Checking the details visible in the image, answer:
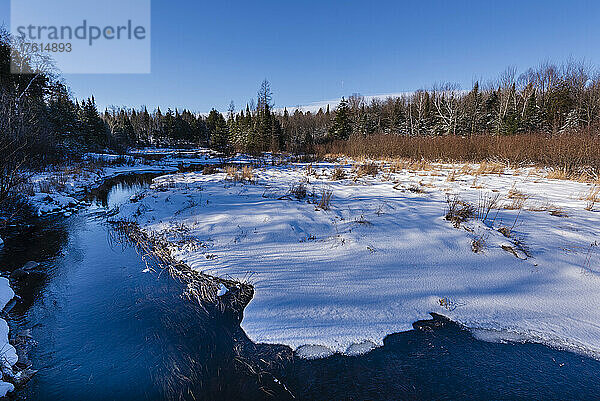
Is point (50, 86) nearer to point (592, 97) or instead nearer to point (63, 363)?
point (63, 363)

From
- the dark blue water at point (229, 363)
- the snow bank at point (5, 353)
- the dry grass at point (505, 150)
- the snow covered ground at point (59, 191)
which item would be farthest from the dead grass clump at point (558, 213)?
the snow covered ground at point (59, 191)

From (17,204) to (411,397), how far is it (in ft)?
35.9

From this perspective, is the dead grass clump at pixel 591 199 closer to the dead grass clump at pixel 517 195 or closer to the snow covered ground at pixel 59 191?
the dead grass clump at pixel 517 195

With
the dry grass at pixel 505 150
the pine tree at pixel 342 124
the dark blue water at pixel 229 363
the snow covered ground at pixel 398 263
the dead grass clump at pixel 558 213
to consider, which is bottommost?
the dark blue water at pixel 229 363

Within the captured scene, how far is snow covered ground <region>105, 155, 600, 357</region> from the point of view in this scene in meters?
2.83

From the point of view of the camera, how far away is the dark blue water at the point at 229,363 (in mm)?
2195

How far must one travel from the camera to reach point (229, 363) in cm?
250

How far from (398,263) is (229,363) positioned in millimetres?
2599

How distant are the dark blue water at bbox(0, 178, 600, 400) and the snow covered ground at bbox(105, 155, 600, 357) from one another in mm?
205

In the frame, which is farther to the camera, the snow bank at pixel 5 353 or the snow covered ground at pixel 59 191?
the snow covered ground at pixel 59 191

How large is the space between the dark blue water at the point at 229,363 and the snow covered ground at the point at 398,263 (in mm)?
205

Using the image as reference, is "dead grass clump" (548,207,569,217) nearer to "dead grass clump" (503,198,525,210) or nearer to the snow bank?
"dead grass clump" (503,198,525,210)

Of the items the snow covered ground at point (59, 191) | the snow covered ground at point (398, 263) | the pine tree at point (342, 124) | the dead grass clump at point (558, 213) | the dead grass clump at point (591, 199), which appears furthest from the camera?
the pine tree at point (342, 124)

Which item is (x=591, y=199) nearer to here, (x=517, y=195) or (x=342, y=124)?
(x=517, y=195)
